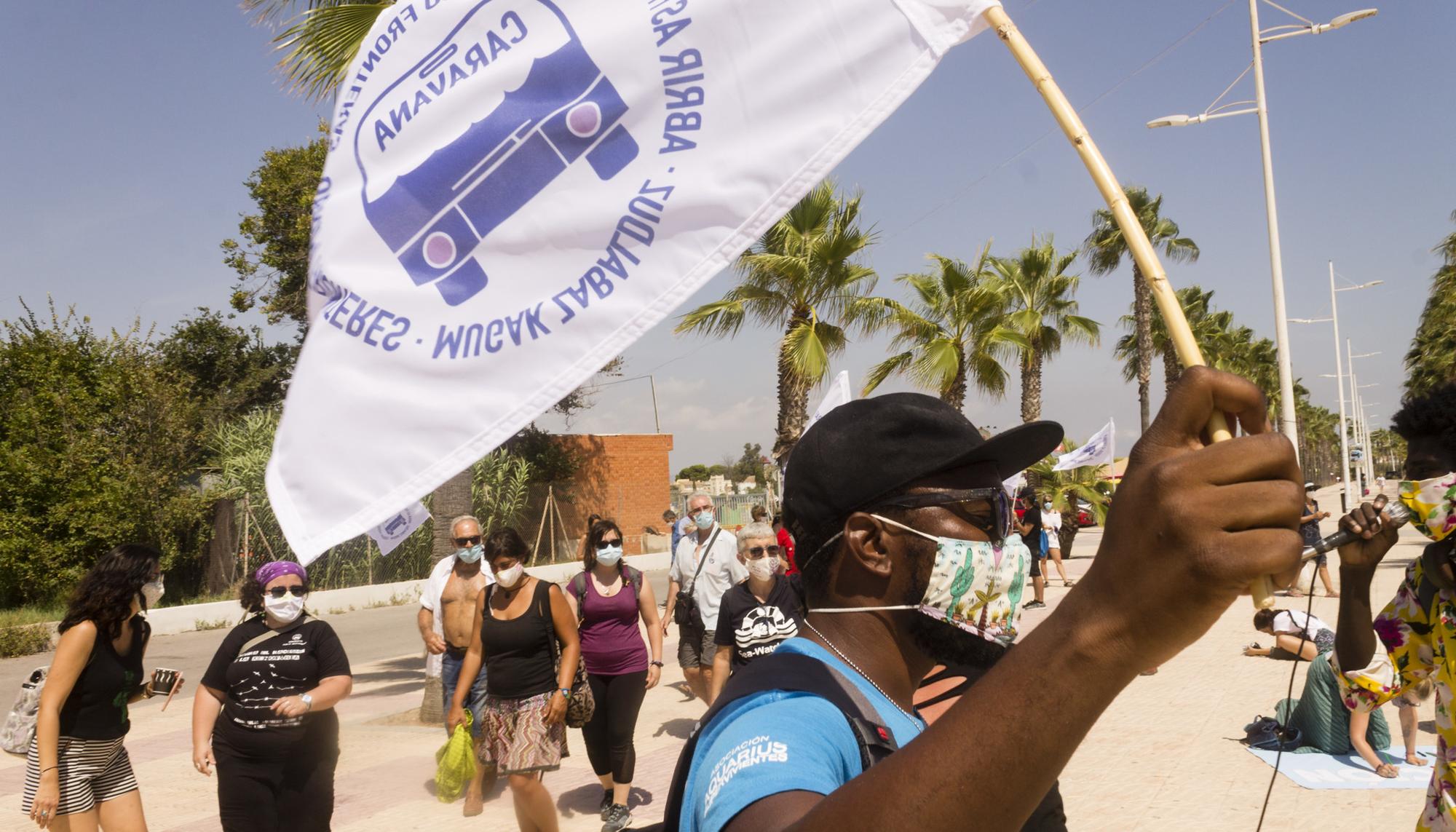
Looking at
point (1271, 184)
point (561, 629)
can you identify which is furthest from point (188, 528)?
point (1271, 184)

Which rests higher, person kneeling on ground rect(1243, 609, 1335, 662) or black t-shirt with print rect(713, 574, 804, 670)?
black t-shirt with print rect(713, 574, 804, 670)

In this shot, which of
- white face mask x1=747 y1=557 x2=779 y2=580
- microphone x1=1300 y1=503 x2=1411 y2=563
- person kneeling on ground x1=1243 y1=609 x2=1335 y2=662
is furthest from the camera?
person kneeling on ground x1=1243 y1=609 x2=1335 y2=662

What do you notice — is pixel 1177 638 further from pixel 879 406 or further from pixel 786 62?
pixel 786 62

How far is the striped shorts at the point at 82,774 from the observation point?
504 cm

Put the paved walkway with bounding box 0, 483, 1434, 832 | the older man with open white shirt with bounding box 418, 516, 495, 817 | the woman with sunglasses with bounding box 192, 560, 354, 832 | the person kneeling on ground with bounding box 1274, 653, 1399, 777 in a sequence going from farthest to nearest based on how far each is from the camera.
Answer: the older man with open white shirt with bounding box 418, 516, 495, 817 < the person kneeling on ground with bounding box 1274, 653, 1399, 777 < the paved walkway with bounding box 0, 483, 1434, 832 < the woman with sunglasses with bounding box 192, 560, 354, 832

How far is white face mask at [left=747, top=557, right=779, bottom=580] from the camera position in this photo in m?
7.01

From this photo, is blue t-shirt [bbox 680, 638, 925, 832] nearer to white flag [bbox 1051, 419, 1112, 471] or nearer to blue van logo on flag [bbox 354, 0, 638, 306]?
blue van logo on flag [bbox 354, 0, 638, 306]

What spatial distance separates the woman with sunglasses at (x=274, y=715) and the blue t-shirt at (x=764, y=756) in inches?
151

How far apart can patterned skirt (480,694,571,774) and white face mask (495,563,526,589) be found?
0.67 meters

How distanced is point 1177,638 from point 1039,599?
1547 centimetres

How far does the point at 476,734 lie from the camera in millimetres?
7293

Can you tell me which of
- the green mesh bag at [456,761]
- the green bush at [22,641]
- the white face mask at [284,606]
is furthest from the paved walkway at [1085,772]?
the green bush at [22,641]

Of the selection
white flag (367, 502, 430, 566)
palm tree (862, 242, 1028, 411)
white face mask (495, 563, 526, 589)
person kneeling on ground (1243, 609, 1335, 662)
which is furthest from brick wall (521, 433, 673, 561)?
white flag (367, 502, 430, 566)

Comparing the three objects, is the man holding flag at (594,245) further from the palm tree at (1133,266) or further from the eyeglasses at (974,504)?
the palm tree at (1133,266)
